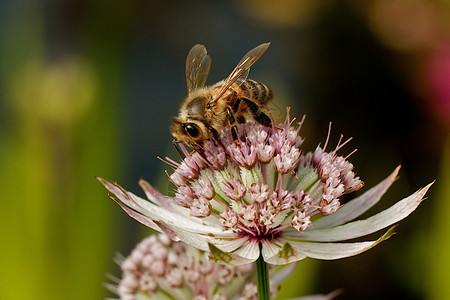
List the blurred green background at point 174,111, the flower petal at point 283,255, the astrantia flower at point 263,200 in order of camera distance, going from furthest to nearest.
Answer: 1. the blurred green background at point 174,111
2. the astrantia flower at point 263,200
3. the flower petal at point 283,255

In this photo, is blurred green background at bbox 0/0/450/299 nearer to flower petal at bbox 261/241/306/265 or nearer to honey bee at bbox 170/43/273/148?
honey bee at bbox 170/43/273/148

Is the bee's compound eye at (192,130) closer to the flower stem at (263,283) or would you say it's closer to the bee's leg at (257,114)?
the bee's leg at (257,114)

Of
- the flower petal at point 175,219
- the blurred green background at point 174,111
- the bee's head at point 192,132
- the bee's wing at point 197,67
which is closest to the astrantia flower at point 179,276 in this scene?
the flower petal at point 175,219

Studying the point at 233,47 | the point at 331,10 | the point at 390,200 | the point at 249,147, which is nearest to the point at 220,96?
the point at 249,147

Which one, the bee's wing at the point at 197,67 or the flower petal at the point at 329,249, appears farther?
the bee's wing at the point at 197,67

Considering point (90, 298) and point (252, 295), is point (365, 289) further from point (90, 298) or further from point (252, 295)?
point (252, 295)

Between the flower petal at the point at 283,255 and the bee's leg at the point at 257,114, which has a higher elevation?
the bee's leg at the point at 257,114
